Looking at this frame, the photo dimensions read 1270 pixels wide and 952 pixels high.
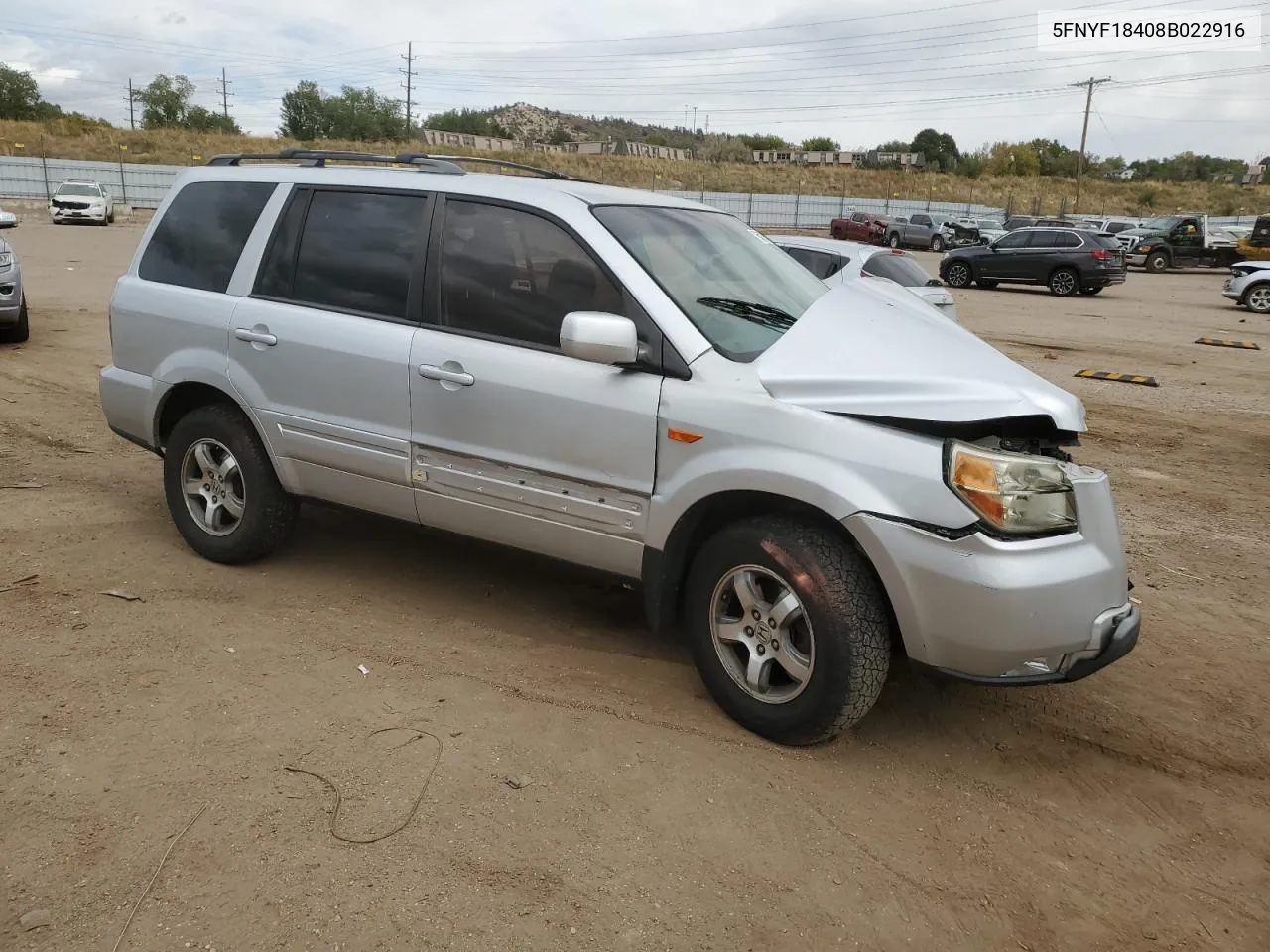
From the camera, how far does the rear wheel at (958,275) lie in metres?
25.0

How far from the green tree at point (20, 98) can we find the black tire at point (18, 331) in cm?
8786

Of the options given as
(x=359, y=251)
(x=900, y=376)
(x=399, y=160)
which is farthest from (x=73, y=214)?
(x=900, y=376)

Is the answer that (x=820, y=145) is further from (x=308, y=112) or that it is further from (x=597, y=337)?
(x=597, y=337)

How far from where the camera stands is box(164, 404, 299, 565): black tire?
15.0 ft

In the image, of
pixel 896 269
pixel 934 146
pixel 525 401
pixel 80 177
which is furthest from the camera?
pixel 934 146

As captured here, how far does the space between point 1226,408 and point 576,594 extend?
834 centimetres

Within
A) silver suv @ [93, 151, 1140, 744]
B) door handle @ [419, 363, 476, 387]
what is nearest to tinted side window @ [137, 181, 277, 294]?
silver suv @ [93, 151, 1140, 744]

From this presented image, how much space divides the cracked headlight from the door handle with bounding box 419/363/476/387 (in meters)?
1.82

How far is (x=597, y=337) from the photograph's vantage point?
3311mm

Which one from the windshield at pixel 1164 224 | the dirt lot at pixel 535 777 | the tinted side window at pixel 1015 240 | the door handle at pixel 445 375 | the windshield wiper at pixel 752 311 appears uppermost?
the windshield at pixel 1164 224

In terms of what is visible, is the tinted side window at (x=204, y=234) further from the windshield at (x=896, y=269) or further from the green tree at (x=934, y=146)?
the green tree at (x=934, y=146)

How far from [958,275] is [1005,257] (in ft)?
4.17

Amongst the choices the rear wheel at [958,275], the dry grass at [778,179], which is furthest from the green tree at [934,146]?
the rear wheel at [958,275]

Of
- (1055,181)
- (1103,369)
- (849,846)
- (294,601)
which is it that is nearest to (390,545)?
(294,601)
